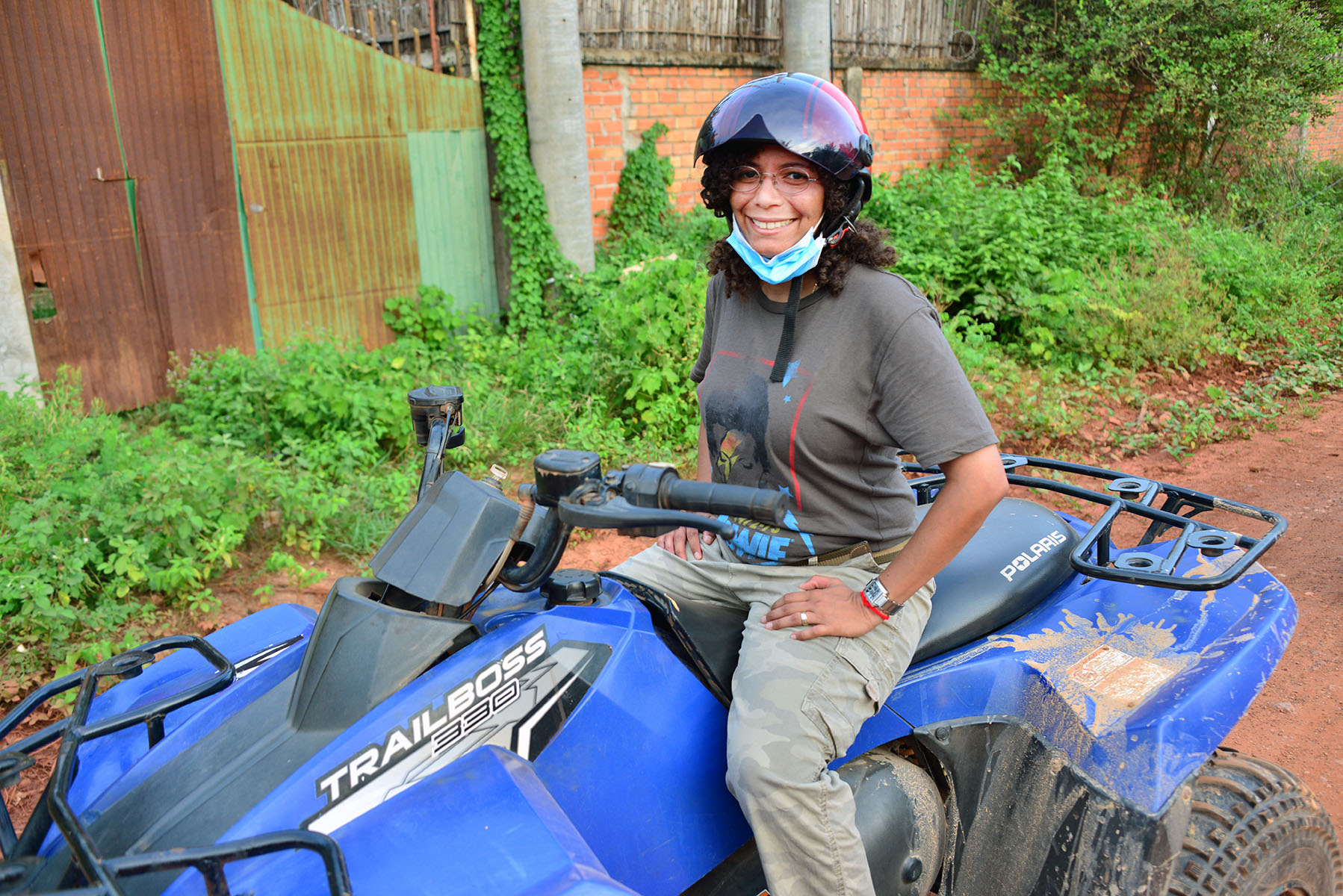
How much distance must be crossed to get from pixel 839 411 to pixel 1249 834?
1.31 meters

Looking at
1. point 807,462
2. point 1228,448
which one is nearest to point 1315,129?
point 1228,448

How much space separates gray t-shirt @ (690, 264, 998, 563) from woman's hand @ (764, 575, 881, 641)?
0.55 feet

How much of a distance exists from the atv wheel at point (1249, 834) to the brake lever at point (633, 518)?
136cm

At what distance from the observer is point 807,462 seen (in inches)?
82.7

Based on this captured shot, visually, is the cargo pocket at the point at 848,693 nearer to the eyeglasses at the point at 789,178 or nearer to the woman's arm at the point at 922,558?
the woman's arm at the point at 922,558

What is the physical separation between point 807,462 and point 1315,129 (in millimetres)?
16621

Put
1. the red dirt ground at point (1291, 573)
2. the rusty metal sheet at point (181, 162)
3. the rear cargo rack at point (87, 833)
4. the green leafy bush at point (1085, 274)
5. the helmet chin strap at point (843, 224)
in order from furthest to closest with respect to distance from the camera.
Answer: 1. the green leafy bush at point (1085, 274)
2. the rusty metal sheet at point (181, 162)
3. the red dirt ground at point (1291, 573)
4. the helmet chin strap at point (843, 224)
5. the rear cargo rack at point (87, 833)

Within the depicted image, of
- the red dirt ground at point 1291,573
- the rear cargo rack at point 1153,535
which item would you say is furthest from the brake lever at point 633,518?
the red dirt ground at point 1291,573

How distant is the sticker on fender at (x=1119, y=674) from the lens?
81.7 inches

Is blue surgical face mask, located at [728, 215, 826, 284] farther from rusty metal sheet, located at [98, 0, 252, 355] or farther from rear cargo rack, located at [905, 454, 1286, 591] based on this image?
rusty metal sheet, located at [98, 0, 252, 355]

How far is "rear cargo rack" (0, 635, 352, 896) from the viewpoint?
4.13 ft

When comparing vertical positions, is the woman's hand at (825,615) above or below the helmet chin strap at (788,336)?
below

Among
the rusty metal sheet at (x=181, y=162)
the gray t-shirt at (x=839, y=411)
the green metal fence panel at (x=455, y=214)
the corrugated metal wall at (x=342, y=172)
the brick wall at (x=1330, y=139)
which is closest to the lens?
the gray t-shirt at (x=839, y=411)

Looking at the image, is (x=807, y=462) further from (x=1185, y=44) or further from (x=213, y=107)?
(x=1185, y=44)
